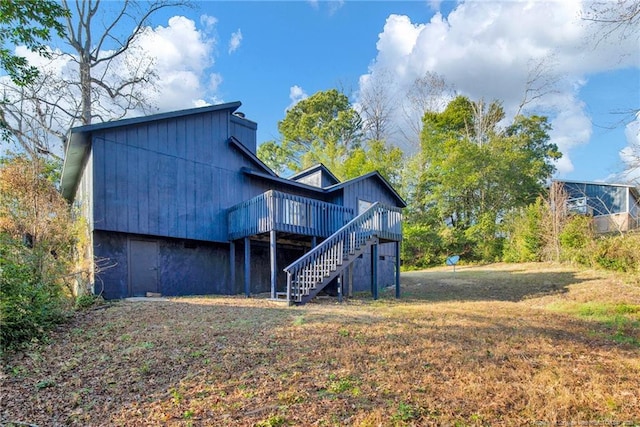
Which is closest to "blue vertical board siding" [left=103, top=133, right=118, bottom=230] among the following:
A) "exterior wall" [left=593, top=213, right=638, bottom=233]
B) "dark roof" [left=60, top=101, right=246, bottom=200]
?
"dark roof" [left=60, top=101, right=246, bottom=200]

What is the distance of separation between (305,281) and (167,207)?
4.96m

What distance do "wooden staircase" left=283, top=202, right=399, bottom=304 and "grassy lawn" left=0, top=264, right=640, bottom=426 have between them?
1.59m

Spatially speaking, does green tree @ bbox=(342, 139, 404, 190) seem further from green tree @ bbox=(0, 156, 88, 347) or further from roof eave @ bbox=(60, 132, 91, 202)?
green tree @ bbox=(0, 156, 88, 347)

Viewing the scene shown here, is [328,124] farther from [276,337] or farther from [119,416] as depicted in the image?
[119,416]

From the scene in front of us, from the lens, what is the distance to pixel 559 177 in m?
27.6

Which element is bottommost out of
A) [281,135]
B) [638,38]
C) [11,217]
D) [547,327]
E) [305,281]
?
[547,327]

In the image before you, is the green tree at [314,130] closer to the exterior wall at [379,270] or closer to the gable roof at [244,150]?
the exterior wall at [379,270]

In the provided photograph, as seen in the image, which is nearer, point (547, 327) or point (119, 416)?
point (119, 416)

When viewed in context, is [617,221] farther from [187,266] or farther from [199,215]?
[187,266]

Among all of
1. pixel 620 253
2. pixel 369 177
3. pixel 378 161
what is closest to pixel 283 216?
pixel 369 177

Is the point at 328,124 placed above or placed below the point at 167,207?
above

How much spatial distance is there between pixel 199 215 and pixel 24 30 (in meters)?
6.64

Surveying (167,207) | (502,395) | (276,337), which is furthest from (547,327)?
(167,207)

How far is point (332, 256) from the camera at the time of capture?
10.5 metres
